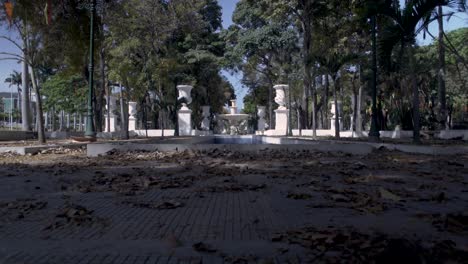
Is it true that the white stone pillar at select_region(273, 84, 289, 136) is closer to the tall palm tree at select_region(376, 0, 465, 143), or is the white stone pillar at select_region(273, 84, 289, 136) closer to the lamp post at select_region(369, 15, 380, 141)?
the lamp post at select_region(369, 15, 380, 141)

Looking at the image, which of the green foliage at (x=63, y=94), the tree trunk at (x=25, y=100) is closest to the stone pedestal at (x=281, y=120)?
the tree trunk at (x=25, y=100)

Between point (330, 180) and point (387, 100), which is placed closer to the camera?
point (330, 180)

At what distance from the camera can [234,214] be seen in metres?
5.27

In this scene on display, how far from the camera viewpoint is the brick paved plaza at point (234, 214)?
3.65 meters

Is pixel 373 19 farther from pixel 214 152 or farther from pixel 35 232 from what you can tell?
pixel 35 232

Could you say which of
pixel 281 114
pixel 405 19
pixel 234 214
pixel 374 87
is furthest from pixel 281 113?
pixel 234 214

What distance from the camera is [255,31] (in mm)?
41281

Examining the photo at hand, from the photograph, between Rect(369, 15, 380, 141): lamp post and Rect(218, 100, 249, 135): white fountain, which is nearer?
Rect(369, 15, 380, 141): lamp post

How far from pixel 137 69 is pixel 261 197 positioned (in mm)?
27857

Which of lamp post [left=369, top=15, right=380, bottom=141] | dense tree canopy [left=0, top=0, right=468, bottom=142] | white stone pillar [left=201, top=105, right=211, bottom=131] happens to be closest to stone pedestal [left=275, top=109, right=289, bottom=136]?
dense tree canopy [left=0, top=0, right=468, bottom=142]

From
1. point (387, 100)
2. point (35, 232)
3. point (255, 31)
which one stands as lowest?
point (35, 232)

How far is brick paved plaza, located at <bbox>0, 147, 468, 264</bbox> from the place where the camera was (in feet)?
12.0

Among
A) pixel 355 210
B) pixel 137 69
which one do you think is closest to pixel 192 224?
pixel 355 210

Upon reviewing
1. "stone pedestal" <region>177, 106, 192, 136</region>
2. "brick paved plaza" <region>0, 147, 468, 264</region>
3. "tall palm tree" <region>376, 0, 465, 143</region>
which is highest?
"tall palm tree" <region>376, 0, 465, 143</region>
